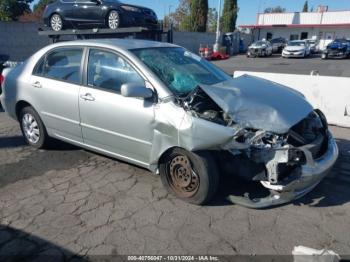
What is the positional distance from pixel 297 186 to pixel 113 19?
26.4 ft

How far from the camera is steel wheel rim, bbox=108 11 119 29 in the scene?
31.5 ft

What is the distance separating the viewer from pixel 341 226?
323cm

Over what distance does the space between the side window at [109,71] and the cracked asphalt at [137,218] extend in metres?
1.19

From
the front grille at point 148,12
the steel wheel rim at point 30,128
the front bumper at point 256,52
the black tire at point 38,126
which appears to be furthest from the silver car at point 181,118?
the front bumper at point 256,52

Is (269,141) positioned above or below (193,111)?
below

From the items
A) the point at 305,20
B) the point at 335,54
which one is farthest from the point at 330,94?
the point at 305,20

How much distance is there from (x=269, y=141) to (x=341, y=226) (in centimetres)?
108

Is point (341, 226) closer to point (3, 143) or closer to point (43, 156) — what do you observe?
point (43, 156)

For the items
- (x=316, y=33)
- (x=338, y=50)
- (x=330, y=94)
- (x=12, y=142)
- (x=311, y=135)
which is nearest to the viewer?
(x=311, y=135)

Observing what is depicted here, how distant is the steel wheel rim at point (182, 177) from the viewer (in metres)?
3.50

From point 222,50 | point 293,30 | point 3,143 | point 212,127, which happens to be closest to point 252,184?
point 212,127

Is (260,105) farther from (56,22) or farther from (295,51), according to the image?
(295,51)

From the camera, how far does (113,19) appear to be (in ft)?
31.8

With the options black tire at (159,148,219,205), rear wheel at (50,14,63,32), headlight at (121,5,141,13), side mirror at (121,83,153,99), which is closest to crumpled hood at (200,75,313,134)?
black tire at (159,148,219,205)
